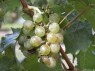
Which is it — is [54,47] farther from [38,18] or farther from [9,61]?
[9,61]

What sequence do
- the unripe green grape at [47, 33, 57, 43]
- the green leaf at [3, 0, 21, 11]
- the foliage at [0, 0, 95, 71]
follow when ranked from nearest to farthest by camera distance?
the unripe green grape at [47, 33, 57, 43] → the foliage at [0, 0, 95, 71] → the green leaf at [3, 0, 21, 11]

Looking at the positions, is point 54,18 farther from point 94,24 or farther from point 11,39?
point 11,39

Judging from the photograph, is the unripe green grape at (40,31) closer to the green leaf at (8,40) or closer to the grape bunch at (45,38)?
the grape bunch at (45,38)

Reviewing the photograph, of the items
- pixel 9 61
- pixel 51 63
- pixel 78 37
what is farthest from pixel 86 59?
pixel 51 63

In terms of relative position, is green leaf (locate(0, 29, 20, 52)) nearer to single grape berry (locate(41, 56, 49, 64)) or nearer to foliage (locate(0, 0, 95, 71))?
foliage (locate(0, 0, 95, 71))

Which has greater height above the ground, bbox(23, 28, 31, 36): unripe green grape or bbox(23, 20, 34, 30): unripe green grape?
bbox(23, 20, 34, 30): unripe green grape

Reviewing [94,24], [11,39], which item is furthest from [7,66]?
[94,24]

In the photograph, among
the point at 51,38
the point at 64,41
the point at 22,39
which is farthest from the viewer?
the point at 64,41

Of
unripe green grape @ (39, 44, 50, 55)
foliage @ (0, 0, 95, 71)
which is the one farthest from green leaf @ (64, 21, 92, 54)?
unripe green grape @ (39, 44, 50, 55)
